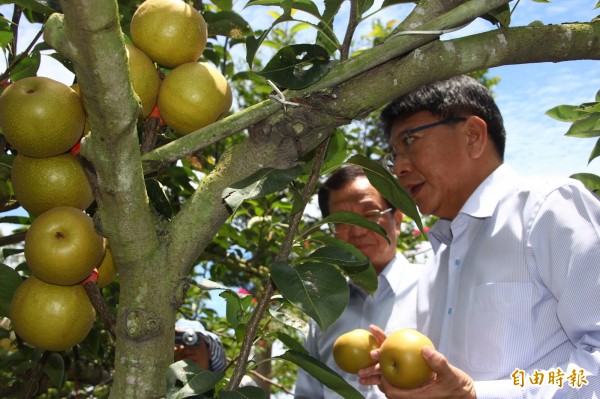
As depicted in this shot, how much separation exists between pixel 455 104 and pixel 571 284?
99cm

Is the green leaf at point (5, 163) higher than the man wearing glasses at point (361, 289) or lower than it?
higher

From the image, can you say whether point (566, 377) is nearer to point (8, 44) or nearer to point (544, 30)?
point (544, 30)

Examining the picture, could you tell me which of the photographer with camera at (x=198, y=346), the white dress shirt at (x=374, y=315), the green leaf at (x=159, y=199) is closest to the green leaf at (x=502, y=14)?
the green leaf at (x=159, y=199)

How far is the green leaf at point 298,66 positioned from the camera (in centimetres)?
108

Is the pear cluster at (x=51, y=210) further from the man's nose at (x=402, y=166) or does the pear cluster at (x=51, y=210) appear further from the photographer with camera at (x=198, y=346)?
the photographer with camera at (x=198, y=346)

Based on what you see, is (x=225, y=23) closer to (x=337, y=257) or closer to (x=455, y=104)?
(x=455, y=104)

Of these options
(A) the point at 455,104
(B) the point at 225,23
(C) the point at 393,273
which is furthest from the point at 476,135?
(B) the point at 225,23

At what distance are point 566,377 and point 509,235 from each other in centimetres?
53

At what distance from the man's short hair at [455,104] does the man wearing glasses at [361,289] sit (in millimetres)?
685

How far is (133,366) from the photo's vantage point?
3.22 ft

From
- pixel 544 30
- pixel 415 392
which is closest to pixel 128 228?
pixel 544 30

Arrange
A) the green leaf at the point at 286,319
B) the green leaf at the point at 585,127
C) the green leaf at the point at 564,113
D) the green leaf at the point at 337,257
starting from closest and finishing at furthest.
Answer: the green leaf at the point at 337,257, the green leaf at the point at 286,319, the green leaf at the point at 585,127, the green leaf at the point at 564,113

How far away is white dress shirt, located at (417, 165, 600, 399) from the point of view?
177cm

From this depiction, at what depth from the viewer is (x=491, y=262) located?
6.96 ft
